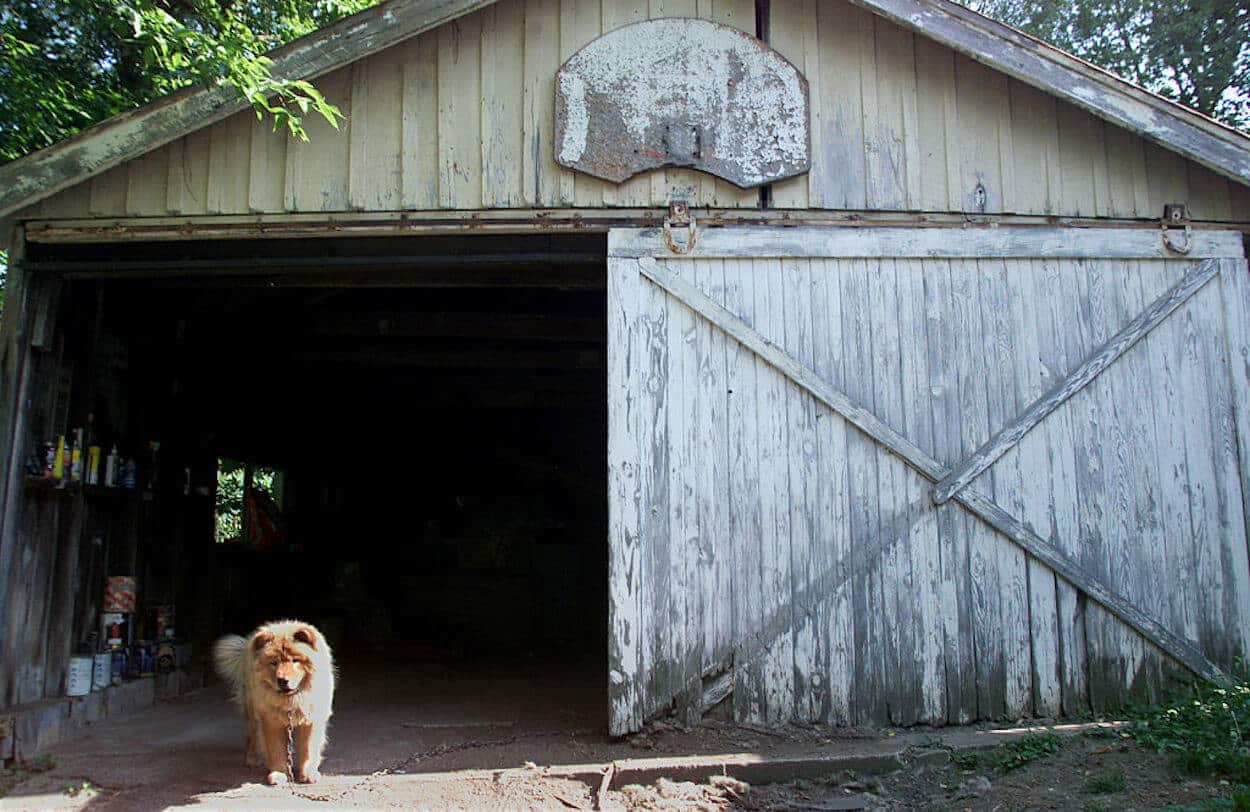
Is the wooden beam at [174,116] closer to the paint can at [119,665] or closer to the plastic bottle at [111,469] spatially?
the plastic bottle at [111,469]

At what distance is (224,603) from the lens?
34.6 feet

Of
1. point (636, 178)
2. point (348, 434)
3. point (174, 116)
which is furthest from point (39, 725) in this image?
point (348, 434)

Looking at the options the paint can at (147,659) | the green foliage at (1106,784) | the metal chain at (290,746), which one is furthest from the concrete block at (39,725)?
the green foliage at (1106,784)

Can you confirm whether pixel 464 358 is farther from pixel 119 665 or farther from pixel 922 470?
pixel 922 470

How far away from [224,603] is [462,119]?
6966 millimetres

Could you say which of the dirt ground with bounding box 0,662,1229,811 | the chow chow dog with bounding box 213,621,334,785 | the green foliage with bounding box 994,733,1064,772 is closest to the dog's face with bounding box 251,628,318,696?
the chow chow dog with bounding box 213,621,334,785

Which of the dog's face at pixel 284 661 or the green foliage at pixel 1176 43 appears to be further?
the green foliage at pixel 1176 43

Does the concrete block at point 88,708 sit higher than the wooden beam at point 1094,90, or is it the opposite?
the wooden beam at point 1094,90

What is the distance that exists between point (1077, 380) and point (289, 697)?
5282 mm

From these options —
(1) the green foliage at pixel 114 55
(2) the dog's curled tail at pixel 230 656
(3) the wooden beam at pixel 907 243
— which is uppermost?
(1) the green foliage at pixel 114 55

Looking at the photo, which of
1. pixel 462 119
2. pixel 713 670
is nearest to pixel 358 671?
pixel 713 670

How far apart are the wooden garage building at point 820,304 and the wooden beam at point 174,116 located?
2 centimetres

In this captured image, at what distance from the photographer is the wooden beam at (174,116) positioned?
5.87 m

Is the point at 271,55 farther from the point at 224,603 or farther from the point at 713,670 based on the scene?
the point at 224,603
